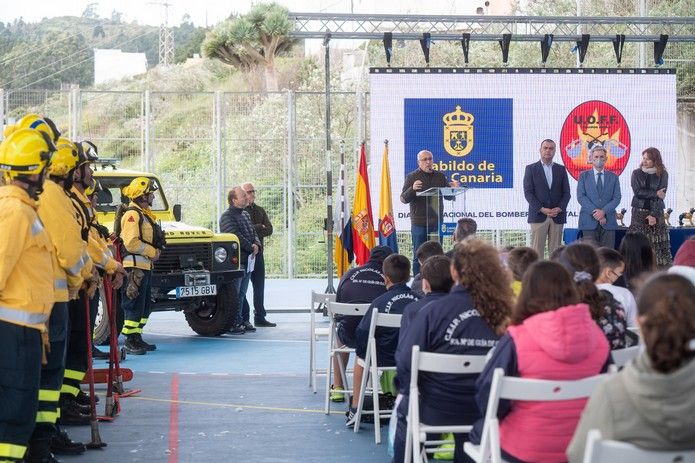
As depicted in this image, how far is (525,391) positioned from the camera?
4676 mm

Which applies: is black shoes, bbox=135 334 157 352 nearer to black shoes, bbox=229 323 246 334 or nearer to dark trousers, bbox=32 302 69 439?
black shoes, bbox=229 323 246 334

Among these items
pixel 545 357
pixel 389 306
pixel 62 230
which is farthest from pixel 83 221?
pixel 545 357

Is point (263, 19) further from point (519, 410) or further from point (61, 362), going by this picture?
point (519, 410)

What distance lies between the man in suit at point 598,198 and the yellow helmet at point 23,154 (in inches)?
342

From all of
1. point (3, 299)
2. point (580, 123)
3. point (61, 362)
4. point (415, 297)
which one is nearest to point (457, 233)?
point (415, 297)

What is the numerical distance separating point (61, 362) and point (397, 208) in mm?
10975

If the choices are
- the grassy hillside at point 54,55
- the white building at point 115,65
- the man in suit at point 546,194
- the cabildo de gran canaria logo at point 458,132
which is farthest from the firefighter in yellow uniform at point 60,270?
the grassy hillside at point 54,55

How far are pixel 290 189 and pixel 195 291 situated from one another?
893 centimetres

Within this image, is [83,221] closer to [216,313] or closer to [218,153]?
[216,313]

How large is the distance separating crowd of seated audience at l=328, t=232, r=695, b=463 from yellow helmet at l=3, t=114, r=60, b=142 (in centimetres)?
229

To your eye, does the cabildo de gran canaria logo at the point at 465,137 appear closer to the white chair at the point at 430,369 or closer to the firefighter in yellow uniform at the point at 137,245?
the firefighter in yellow uniform at the point at 137,245

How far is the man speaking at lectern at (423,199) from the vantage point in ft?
48.7

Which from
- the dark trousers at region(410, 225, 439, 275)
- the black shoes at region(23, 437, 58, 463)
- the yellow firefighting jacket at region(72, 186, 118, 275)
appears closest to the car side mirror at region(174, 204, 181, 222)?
the dark trousers at region(410, 225, 439, 275)

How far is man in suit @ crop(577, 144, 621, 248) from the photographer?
1388cm
